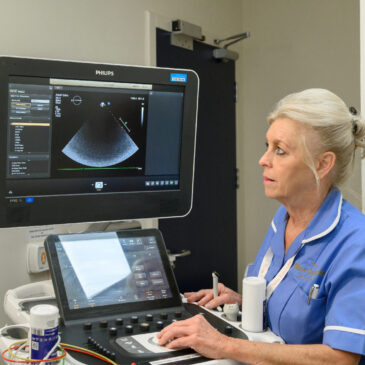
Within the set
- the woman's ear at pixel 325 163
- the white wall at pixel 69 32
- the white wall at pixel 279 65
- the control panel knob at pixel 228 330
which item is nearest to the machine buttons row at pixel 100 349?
the control panel knob at pixel 228 330

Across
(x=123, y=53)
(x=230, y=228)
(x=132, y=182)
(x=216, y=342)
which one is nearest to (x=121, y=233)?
(x=132, y=182)

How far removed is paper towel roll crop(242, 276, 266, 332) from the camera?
4.08 feet

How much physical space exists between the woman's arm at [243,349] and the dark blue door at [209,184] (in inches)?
63.9

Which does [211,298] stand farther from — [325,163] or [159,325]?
[325,163]

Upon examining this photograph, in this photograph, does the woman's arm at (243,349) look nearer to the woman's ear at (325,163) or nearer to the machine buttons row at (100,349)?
the machine buttons row at (100,349)

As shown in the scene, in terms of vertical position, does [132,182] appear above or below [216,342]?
above

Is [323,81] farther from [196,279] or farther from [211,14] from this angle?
[196,279]

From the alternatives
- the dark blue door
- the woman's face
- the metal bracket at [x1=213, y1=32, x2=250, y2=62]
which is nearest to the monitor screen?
the woman's face

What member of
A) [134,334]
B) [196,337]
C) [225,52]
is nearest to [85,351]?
[134,334]

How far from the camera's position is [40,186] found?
129cm

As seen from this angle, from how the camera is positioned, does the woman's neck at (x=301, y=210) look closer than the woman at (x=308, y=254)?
No

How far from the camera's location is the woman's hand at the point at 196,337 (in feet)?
3.62

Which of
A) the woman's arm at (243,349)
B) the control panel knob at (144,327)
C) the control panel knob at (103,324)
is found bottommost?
the woman's arm at (243,349)

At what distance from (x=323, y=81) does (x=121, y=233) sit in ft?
6.65
